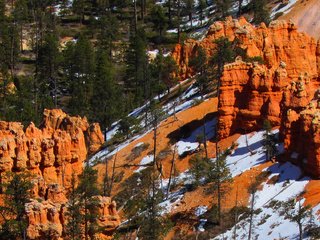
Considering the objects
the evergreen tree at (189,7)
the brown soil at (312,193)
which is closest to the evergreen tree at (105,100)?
the brown soil at (312,193)

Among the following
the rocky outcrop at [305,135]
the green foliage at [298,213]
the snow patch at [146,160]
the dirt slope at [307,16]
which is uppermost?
the dirt slope at [307,16]

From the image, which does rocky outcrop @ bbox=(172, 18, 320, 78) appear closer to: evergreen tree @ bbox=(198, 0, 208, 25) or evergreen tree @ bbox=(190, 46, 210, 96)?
evergreen tree @ bbox=(190, 46, 210, 96)

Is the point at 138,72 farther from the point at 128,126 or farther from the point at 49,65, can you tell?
the point at 128,126

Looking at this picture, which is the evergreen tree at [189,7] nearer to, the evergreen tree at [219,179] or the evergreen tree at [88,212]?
the evergreen tree at [219,179]

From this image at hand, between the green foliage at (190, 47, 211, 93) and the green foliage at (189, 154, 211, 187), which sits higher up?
the green foliage at (190, 47, 211, 93)

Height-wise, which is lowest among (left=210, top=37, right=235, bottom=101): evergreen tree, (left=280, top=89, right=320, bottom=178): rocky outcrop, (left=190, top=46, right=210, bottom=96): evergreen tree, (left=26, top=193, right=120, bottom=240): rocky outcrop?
(left=26, top=193, right=120, bottom=240): rocky outcrop

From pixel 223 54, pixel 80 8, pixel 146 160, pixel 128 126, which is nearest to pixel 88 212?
pixel 146 160

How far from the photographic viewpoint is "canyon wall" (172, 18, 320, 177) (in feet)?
200

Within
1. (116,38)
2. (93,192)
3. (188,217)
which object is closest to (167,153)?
(188,217)

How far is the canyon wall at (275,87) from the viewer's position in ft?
200

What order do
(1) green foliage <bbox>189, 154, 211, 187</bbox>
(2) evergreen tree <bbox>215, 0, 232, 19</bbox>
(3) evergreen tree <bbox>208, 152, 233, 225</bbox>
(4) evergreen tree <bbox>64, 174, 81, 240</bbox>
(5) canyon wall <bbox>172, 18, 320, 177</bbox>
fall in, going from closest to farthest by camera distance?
(4) evergreen tree <bbox>64, 174, 81, 240</bbox>, (3) evergreen tree <bbox>208, 152, 233, 225</bbox>, (5) canyon wall <bbox>172, 18, 320, 177</bbox>, (1) green foliage <bbox>189, 154, 211, 187</bbox>, (2) evergreen tree <bbox>215, 0, 232, 19</bbox>

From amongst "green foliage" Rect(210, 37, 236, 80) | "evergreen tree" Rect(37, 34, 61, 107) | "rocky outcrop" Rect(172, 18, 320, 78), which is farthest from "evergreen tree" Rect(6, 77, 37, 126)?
"rocky outcrop" Rect(172, 18, 320, 78)

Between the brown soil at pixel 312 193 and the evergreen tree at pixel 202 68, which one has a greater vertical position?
the evergreen tree at pixel 202 68

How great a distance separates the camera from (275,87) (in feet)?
234
